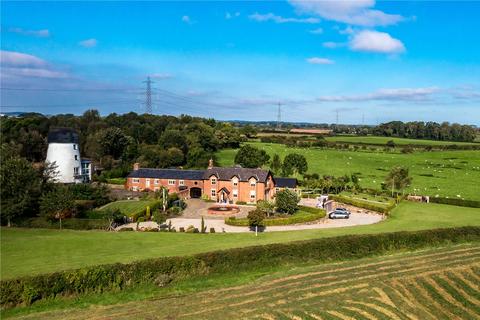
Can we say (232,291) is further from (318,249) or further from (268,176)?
(268,176)

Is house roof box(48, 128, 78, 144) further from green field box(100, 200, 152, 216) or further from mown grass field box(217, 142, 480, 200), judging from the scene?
mown grass field box(217, 142, 480, 200)

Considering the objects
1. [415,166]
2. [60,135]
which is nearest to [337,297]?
[60,135]

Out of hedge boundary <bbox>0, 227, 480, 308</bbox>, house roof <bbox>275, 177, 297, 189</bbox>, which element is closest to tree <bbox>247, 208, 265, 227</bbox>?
hedge boundary <bbox>0, 227, 480, 308</bbox>

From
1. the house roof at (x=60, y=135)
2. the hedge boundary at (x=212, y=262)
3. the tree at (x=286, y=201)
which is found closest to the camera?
the hedge boundary at (x=212, y=262)

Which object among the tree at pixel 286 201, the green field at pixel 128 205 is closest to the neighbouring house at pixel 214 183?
the green field at pixel 128 205

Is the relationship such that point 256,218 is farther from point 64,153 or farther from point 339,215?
point 64,153

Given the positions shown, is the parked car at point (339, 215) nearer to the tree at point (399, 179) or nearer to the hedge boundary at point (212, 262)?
the hedge boundary at point (212, 262)
